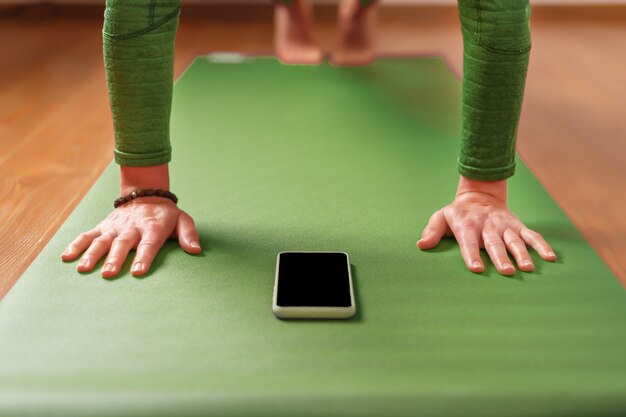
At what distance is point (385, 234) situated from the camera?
112 centimetres

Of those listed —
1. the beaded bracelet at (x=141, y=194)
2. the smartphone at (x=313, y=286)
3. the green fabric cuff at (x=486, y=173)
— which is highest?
the green fabric cuff at (x=486, y=173)

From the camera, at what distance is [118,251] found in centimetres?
101

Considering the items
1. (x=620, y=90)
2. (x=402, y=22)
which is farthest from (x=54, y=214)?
(x=402, y=22)

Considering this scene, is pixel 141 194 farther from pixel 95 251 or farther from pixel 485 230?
pixel 485 230

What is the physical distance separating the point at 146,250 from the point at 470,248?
463mm

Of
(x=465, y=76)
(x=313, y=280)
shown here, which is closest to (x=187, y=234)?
(x=313, y=280)

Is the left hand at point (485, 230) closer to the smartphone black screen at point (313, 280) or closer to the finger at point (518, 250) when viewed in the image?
the finger at point (518, 250)

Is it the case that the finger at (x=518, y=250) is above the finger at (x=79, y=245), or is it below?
above

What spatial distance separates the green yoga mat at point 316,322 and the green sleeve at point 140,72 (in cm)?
16

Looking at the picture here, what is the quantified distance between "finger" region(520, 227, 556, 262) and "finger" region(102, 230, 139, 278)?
58 centimetres

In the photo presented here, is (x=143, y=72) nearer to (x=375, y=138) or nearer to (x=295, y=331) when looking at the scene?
(x=295, y=331)

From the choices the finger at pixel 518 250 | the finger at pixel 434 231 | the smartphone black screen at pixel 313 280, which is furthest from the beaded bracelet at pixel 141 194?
the finger at pixel 518 250

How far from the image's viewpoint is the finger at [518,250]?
100cm

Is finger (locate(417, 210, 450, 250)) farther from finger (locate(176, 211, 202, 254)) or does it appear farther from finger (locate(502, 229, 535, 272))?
finger (locate(176, 211, 202, 254))
